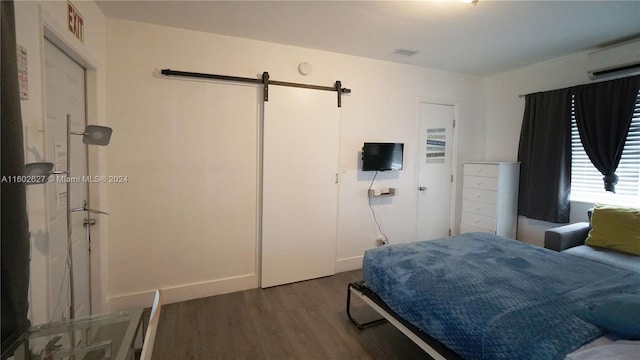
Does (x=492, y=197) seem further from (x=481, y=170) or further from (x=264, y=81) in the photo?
(x=264, y=81)

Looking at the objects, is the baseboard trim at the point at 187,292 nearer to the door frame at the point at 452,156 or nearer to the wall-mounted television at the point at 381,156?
the wall-mounted television at the point at 381,156

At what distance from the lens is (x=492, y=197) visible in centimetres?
371

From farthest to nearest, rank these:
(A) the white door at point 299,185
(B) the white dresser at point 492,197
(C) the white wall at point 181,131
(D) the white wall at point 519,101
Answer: (B) the white dresser at point 492,197 < (D) the white wall at point 519,101 < (A) the white door at point 299,185 < (C) the white wall at point 181,131

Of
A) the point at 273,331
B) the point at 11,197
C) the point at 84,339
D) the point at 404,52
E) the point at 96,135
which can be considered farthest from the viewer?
the point at 404,52

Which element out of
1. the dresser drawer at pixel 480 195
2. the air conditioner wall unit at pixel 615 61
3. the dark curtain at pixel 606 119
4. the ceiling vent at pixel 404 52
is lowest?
the dresser drawer at pixel 480 195

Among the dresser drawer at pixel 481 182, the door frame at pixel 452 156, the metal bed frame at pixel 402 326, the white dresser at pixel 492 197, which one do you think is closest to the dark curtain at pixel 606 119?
the white dresser at pixel 492 197

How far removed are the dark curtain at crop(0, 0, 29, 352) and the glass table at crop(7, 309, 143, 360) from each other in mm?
84

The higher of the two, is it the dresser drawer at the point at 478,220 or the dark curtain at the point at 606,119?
the dark curtain at the point at 606,119

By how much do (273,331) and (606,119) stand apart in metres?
4.01

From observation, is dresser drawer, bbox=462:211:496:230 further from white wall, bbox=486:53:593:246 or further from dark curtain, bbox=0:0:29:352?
A: dark curtain, bbox=0:0:29:352

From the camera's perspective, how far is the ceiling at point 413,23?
7.43 ft

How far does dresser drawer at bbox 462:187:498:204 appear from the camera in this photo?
3695 millimetres

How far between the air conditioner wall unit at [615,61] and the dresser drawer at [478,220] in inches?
75.7

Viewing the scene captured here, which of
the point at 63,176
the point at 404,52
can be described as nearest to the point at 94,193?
the point at 63,176
